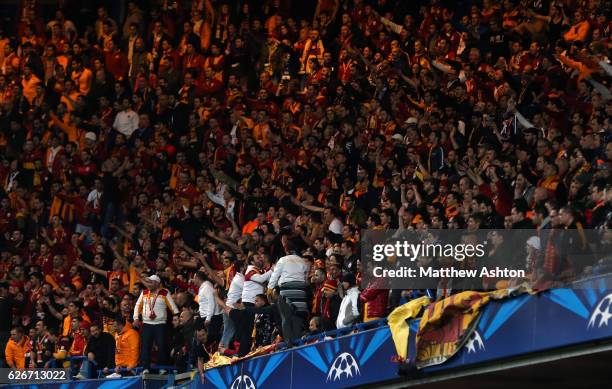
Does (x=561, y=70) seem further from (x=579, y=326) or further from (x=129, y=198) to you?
(x=129, y=198)

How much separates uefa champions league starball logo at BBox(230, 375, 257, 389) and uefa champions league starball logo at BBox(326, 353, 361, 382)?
53.1 inches

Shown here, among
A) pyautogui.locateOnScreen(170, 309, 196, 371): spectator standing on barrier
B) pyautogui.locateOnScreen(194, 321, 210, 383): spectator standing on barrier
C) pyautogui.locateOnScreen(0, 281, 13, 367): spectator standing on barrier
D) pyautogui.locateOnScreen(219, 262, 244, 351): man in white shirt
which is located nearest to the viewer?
pyautogui.locateOnScreen(219, 262, 244, 351): man in white shirt

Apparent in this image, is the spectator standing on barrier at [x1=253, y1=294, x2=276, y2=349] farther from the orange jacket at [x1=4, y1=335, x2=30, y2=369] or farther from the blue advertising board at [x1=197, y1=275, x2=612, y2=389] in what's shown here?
the orange jacket at [x1=4, y1=335, x2=30, y2=369]

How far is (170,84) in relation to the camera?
2317 cm

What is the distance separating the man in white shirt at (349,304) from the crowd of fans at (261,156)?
0.02 meters

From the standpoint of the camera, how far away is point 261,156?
20.0 meters

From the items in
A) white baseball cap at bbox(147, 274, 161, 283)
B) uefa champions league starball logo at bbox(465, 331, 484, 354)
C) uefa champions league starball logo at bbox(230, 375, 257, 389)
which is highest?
white baseball cap at bbox(147, 274, 161, 283)

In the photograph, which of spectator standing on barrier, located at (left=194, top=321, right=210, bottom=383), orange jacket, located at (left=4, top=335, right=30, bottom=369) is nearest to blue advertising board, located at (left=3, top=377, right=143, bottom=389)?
orange jacket, located at (left=4, top=335, right=30, bottom=369)

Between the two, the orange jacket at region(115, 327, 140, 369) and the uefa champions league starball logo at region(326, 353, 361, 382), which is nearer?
the uefa champions league starball logo at region(326, 353, 361, 382)

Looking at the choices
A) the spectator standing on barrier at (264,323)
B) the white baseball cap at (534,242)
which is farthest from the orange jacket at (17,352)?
the white baseball cap at (534,242)

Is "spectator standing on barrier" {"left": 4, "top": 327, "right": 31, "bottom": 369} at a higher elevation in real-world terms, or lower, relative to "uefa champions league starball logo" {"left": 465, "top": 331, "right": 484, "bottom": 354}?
lower

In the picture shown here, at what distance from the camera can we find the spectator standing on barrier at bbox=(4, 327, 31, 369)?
64.3 ft

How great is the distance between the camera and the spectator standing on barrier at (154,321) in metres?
17.9

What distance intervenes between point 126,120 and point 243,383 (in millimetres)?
7679
